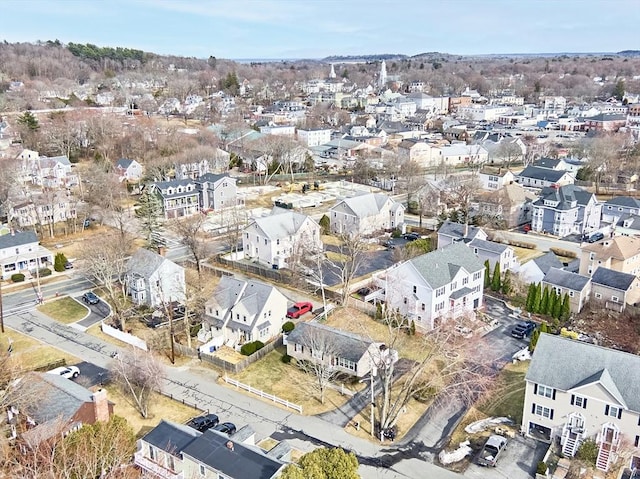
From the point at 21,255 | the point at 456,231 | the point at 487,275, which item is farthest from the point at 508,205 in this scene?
the point at 21,255

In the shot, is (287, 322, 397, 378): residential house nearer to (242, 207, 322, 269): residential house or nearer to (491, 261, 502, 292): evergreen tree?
(242, 207, 322, 269): residential house

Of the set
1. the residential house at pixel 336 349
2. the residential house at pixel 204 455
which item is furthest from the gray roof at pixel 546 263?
the residential house at pixel 204 455

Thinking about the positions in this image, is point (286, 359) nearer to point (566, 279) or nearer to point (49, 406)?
point (49, 406)

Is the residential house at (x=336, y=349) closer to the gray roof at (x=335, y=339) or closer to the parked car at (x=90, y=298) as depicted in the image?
the gray roof at (x=335, y=339)

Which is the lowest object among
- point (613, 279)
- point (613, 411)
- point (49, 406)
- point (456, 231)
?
point (49, 406)

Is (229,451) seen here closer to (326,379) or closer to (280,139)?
(326,379)

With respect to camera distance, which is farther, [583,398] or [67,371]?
[67,371]
